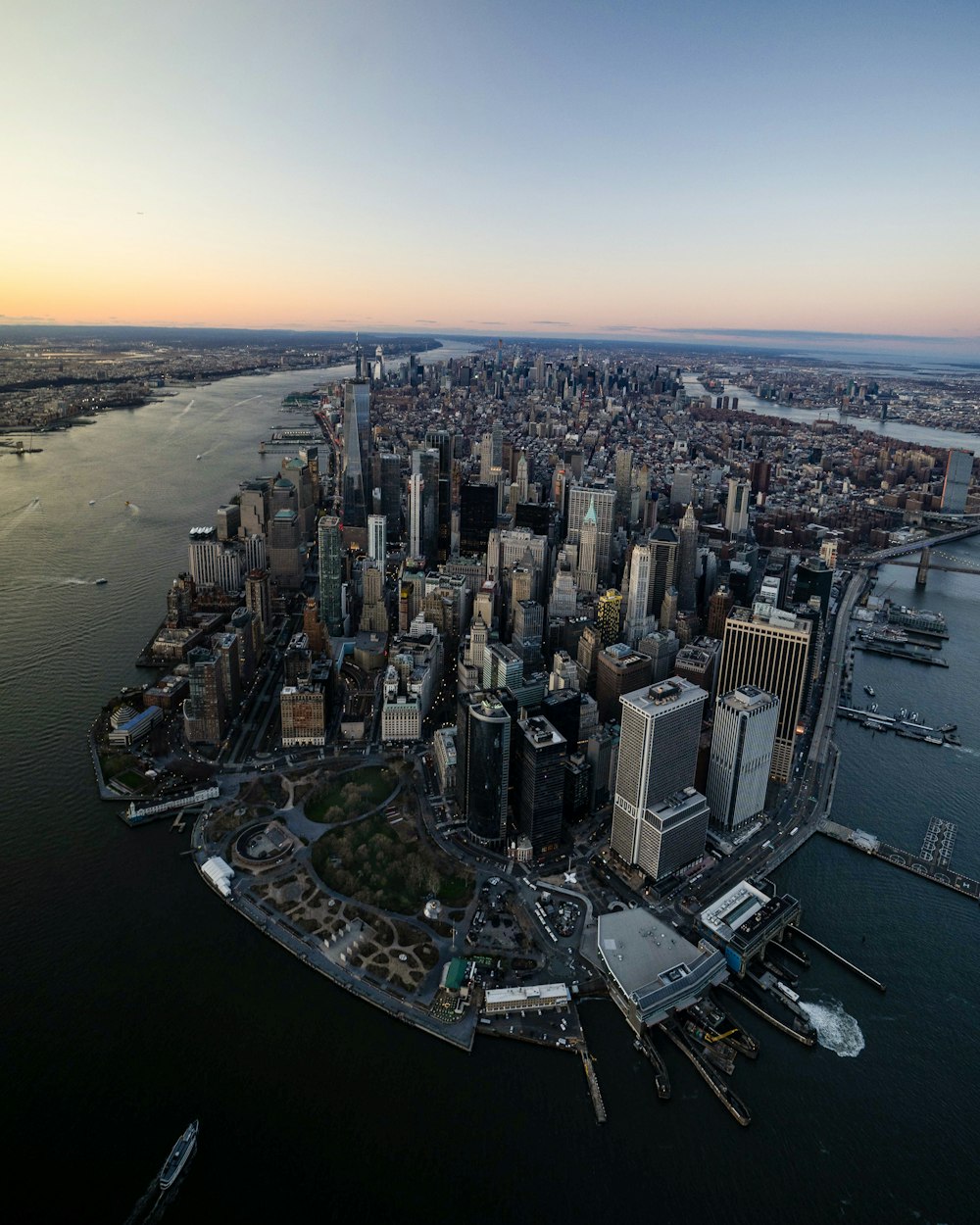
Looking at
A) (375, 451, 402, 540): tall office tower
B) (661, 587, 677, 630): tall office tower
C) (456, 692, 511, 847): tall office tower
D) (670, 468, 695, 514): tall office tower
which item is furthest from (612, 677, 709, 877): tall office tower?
(670, 468, 695, 514): tall office tower

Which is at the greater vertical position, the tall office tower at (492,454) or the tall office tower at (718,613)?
the tall office tower at (492,454)

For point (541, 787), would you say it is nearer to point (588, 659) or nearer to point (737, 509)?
point (588, 659)

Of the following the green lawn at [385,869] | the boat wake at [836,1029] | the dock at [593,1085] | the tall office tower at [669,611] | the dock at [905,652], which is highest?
the tall office tower at [669,611]

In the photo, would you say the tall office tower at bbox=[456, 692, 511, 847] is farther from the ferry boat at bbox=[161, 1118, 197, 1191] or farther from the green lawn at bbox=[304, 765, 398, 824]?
the ferry boat at bbox=[161, 1118, 197, 1191]

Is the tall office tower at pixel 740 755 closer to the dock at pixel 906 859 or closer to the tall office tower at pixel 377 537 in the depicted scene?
the dock at pixel 906 859

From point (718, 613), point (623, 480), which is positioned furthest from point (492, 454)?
point (718, 613)

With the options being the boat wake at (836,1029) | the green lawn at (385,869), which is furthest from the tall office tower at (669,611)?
the boat wake at (836,1029)
